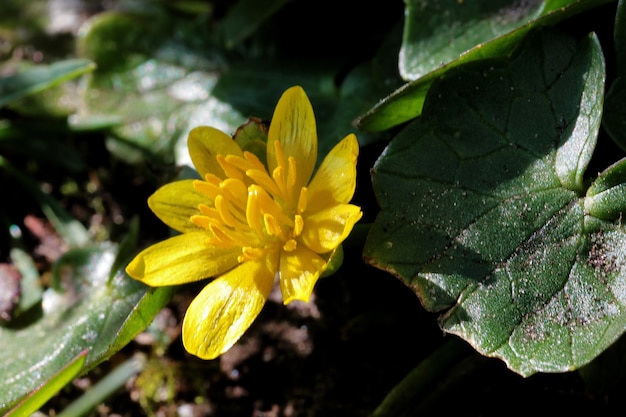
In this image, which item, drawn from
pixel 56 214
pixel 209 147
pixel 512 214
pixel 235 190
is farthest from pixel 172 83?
pixel 512 214

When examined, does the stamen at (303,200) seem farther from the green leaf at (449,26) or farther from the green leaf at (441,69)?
the green leaf at (449,26)

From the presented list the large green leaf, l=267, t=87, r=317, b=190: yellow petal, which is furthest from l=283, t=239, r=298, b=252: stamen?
the large green leaf

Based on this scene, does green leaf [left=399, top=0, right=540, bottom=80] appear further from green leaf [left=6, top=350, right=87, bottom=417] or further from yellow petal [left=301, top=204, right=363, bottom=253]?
green leaf [left=6, top=350, right=87, bottom=417]

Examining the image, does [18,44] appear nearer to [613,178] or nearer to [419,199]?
[419,199]

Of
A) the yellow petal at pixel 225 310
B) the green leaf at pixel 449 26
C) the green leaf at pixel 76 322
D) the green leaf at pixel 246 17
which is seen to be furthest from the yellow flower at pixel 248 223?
the green leaf at pixel 246 17

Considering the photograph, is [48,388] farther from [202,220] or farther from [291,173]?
[291,173]
